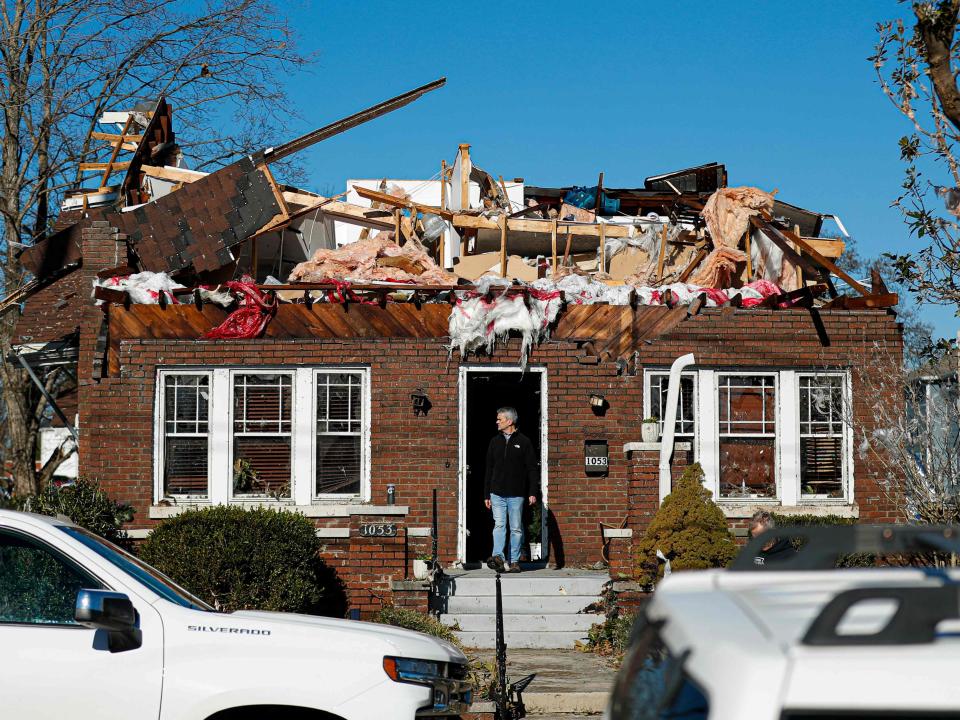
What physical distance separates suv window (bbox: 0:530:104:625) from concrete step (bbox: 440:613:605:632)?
7.88 m

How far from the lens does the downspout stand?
14.3 m

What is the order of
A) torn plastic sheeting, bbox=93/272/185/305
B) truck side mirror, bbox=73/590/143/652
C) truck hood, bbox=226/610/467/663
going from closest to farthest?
1. truck side mirror, bbox=73/590/143/652
2. truck hood, bbox=226/610/467/663
3. torn plastic sheeting, bbox=93/272/185/305

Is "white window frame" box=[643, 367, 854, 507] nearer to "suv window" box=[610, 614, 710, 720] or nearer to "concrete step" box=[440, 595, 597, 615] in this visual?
Answer: "concrete step" box=[440, 595, 597, 615]

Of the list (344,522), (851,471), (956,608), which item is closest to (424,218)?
(344,522)

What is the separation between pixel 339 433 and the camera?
14.9 m

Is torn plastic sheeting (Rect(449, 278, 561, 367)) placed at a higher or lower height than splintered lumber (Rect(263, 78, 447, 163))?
lower

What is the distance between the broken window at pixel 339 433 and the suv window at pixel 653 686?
11.6 metres

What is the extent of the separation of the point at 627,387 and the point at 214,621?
9.84 metres

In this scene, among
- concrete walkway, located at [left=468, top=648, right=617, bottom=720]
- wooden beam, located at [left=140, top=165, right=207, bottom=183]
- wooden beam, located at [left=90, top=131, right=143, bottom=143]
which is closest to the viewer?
concrete walkway, located at [left=468, top=648, right=617, bottom=720]

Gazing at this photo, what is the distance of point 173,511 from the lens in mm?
14539

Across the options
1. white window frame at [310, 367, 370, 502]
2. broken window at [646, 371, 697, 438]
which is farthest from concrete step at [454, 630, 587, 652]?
broken window at [646, 371, 697, 438]

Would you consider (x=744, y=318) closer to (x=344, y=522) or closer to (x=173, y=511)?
(x=344, y=522)

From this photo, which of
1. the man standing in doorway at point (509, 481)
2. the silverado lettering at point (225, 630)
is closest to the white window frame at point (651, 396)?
the man standing in doorway at point (509, 481)

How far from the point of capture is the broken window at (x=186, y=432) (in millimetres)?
14906
